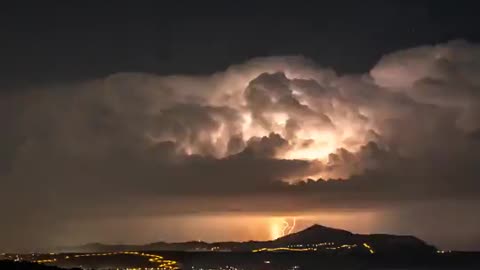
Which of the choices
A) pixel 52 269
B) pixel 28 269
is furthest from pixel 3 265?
pixel 52 269

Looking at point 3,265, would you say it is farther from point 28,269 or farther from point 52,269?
point 52,269

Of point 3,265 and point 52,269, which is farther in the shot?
point 52,269

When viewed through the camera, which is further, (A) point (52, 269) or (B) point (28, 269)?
(A) point (52, 269)
